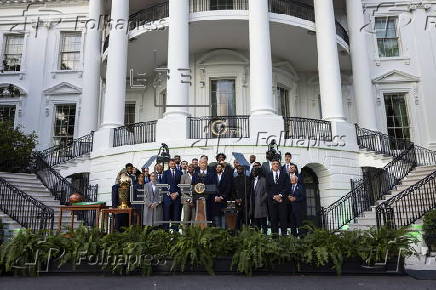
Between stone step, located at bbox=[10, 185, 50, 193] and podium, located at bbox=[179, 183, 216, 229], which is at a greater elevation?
stone step, located at bbox=[10, 185, 50, 193]

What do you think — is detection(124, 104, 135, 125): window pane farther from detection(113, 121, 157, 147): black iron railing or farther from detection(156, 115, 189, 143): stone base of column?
detection(156, 115, 189, 143): stone base of column

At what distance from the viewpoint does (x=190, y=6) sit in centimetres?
1694

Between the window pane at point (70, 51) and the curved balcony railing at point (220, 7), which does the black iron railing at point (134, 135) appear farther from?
the window pane at point (70, 51)

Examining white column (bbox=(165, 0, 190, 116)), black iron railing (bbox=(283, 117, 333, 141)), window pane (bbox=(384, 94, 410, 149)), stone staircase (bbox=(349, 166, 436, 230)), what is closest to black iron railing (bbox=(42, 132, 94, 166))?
white column (bbox=(165, 0, 190, 116))

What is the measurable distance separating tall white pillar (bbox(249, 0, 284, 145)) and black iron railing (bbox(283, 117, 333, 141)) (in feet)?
3.54

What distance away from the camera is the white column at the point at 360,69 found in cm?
1741

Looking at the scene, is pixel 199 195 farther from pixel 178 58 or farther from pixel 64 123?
pixel 64 123

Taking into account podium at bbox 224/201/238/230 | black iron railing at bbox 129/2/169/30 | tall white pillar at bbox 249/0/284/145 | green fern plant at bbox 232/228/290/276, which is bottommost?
green fern plant at bbox 232/228/290/276

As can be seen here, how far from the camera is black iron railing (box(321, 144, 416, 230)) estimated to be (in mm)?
13234

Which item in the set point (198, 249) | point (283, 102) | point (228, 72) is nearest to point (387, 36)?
point (283, 102)

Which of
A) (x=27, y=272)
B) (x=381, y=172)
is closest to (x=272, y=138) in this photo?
(x=381, y=172)

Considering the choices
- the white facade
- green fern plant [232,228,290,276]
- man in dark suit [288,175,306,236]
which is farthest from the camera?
the white facade

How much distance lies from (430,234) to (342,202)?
4.14 meters

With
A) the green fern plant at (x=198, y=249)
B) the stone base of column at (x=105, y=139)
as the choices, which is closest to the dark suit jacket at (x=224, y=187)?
the green fern plant at (x=198, y=249)
